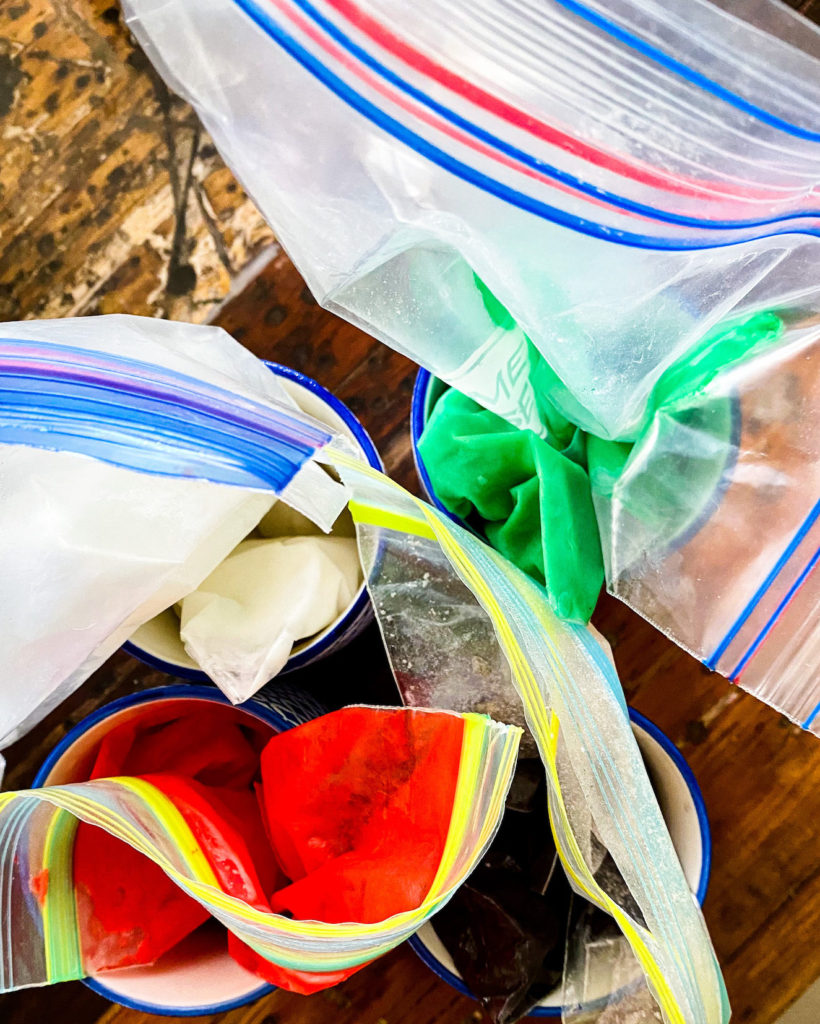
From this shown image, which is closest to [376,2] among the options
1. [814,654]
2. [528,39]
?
[528,39]

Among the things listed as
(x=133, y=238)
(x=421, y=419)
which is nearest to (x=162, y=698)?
(x=421, y=419)

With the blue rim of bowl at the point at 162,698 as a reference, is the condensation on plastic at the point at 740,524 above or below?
above

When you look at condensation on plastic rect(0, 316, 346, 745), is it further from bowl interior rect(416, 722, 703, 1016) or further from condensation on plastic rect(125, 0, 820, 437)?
bowl interior rect(416, 722, 703, 1016)

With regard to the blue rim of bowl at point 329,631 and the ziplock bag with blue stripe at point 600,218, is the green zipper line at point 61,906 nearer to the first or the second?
the blue rim of bowl at point 329,631

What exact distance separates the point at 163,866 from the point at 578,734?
0.58 ft

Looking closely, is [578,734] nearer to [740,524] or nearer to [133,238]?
[740,524]

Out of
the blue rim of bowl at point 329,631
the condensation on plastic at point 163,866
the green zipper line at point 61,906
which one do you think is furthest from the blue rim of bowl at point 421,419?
the green zipper line at point 61,906

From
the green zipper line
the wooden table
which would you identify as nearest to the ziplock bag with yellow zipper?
the green zipper line

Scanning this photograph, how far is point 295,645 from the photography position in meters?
0.44

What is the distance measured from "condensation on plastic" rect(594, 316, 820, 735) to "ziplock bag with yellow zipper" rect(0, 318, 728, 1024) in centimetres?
5

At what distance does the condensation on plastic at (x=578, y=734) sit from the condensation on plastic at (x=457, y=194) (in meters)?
0.07

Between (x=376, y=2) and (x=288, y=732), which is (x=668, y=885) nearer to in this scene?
(x=288, y=732)

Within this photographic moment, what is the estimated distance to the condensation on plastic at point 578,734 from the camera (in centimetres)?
36

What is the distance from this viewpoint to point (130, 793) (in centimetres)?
38
